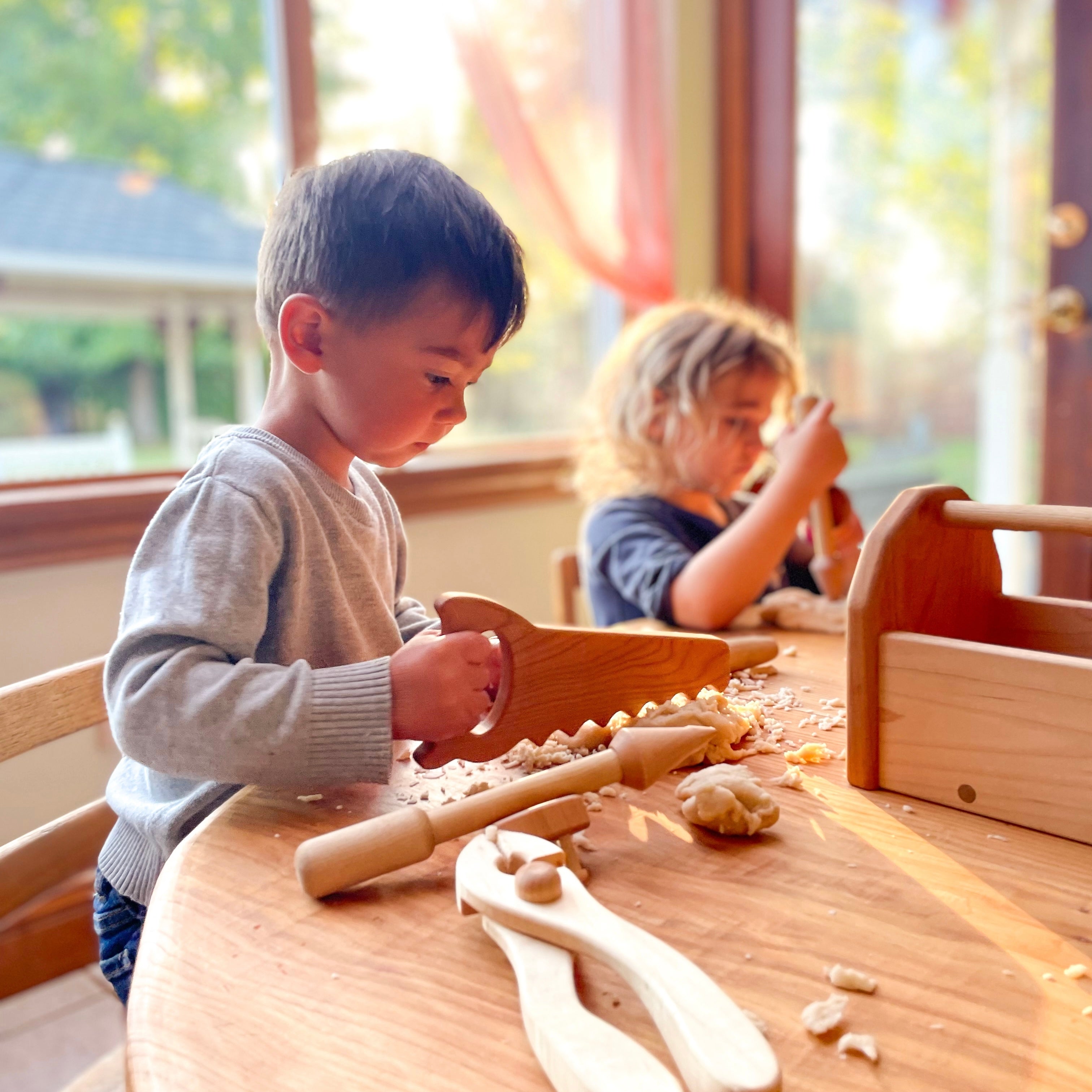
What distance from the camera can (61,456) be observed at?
2453mm

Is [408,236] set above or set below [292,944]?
above

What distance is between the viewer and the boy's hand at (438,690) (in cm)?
69

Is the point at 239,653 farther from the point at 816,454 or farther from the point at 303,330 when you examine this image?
the point at 816,454

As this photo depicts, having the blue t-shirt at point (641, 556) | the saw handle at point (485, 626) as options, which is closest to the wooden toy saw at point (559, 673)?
the saw handle at point (485, 626)

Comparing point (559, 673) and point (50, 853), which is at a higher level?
point (559, 673)

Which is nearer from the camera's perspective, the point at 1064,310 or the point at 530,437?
the point at 1064,310

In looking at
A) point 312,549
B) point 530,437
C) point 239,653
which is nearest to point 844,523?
point 312,549

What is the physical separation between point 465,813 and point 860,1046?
0.25m

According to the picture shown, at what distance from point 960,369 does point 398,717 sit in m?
2.58

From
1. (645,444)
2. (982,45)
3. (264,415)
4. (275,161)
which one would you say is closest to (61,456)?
(275,161)

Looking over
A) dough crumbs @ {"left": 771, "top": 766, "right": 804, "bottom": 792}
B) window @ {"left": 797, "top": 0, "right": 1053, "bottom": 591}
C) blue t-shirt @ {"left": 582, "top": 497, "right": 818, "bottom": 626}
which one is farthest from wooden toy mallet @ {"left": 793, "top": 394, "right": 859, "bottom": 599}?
window @ {"left": 797, "top": 0, "right": 1053, "bottom": 591}

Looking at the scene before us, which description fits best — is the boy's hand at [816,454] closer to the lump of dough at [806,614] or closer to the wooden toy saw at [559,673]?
the lump of dough at [806,614]

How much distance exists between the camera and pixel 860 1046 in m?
0.41

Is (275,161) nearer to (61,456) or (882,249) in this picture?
(61,456)
